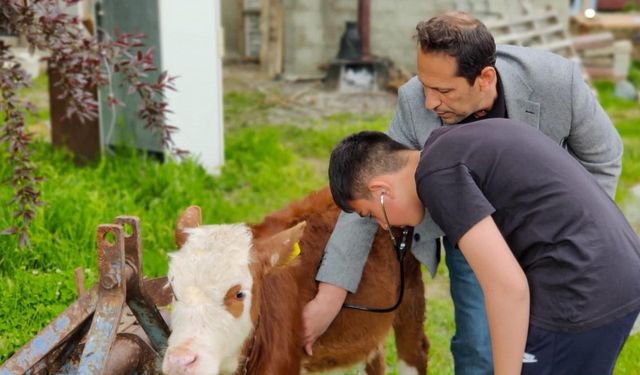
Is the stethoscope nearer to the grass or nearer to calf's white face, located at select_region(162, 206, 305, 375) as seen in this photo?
calf's white face, located at select_region(162, 206, 305, 375)

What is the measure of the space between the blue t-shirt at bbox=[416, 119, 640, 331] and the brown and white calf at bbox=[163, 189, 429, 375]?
0.81 meters

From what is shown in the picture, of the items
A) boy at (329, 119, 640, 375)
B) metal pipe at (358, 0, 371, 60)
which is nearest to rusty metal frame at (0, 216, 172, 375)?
boy at (329, 119, 640, 375)

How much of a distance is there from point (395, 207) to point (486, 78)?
1.97 ft

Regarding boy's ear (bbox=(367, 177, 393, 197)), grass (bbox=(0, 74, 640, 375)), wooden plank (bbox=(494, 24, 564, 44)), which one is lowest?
grass (bbox=(0, 74, 640, 375))

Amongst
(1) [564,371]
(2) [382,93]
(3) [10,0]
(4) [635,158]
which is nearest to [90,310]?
(1) [564,371]

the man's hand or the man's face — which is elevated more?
the man's face

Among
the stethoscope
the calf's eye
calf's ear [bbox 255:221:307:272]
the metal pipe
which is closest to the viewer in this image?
the calf's eye

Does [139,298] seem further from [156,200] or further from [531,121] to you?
[156,200]

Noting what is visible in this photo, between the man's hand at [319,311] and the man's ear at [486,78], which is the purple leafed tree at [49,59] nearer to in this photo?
the man's hand at [319,311]

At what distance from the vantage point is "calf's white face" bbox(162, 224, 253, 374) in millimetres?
2682

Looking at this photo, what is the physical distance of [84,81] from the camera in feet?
15.7

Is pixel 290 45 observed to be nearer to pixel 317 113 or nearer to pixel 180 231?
pixel 317 113

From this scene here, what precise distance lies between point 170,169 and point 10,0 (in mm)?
2555

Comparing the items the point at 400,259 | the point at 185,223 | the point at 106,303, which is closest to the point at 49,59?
the point at 185,223
